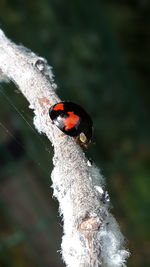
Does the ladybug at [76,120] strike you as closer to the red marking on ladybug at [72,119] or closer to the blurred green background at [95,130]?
the red marking on ladybug at [72,119]

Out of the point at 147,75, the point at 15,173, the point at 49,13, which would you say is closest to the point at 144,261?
the point at 15,173

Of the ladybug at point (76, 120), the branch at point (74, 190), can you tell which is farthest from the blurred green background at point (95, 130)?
the branch at point (74, 190)

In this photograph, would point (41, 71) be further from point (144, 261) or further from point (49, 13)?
point (144, 261)

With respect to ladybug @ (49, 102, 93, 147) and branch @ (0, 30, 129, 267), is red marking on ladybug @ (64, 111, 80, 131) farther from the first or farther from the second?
branch @ (0, 30, 129, 267)

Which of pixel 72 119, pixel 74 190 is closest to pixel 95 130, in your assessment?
pixel 72 119

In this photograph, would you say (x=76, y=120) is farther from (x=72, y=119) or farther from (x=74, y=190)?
(x=74, y=190)

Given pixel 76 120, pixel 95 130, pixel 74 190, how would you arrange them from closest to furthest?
pixel 74 190, pixel 76 120, pixel 95 130

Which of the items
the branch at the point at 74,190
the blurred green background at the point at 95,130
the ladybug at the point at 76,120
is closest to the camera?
the branch at the point at 74,190
